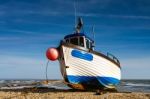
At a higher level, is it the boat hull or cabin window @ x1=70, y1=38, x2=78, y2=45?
cabin window @ x1=70, y1=38, x2=78, y2=45

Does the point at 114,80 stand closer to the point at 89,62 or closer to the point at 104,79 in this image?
the point at 104,79

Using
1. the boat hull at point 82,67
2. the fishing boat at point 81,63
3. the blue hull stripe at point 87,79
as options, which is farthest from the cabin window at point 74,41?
the blue hull stripe at point 87,79

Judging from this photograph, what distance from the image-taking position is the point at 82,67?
20812 millimetres

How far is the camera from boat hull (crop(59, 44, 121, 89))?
808 inches

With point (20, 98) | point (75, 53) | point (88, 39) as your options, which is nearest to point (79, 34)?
point (88, 39)

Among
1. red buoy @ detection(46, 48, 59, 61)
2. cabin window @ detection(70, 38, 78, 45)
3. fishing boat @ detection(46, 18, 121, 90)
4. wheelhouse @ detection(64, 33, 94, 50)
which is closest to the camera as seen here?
red buoy @ detection(46, 48, 59, 61)

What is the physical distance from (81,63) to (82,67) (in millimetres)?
389

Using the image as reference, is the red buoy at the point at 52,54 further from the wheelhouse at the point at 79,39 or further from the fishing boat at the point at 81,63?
the wheelhouse at the point at 79,39

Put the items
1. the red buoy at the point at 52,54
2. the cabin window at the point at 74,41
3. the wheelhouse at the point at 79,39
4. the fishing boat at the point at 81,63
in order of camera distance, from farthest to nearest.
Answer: the cabin window at the point at 74,41, the wheelhouse at the point at 79,39, the fishing boat at the point at 81,63, the red buoy at the point at 52,54

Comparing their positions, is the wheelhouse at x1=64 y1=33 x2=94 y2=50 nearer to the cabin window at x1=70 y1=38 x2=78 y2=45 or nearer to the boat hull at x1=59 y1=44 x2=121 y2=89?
the cabin window at x1=70 y1=38 x2=78 y2=45

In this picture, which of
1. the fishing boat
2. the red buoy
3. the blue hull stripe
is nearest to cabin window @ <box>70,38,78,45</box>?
the fishing boat

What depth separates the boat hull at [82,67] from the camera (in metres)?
20.5

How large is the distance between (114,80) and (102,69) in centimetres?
313

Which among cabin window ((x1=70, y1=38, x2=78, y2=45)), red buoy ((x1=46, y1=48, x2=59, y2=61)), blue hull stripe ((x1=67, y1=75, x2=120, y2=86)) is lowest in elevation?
blue hull stripe ((x1=67, y1=75, x2=120, y2=86))
